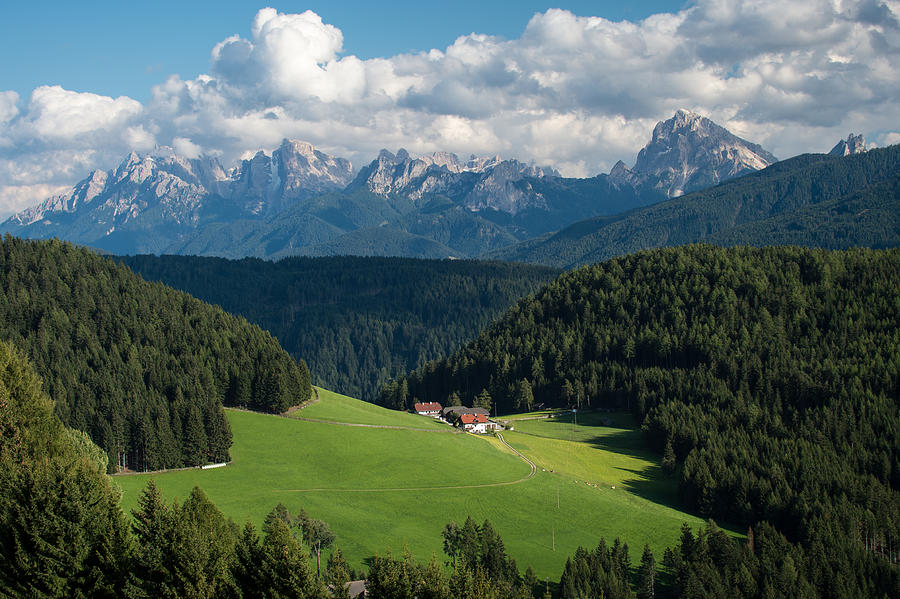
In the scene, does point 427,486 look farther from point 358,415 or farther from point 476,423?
point 476,423

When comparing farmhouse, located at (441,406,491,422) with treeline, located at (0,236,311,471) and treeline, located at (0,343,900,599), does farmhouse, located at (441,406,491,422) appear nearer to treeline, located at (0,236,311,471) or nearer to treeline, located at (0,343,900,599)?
treeline, located at (0,236,311,471)

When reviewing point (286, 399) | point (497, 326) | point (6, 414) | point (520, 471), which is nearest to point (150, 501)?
point (6, 414)

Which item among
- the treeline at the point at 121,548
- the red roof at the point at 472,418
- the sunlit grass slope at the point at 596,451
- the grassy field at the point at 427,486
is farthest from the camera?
→ the red roof at the point at 472,418

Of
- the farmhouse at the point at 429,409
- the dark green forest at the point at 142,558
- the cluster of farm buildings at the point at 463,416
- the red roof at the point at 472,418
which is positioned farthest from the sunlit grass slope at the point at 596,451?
the dark green forest at the point at 142,558

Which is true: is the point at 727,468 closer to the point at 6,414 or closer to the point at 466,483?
the point at 466,483

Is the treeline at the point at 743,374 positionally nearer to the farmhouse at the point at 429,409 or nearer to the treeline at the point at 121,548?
the farmhouse at the point at 429,409

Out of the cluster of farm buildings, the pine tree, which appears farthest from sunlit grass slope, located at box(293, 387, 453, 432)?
the pine tree
